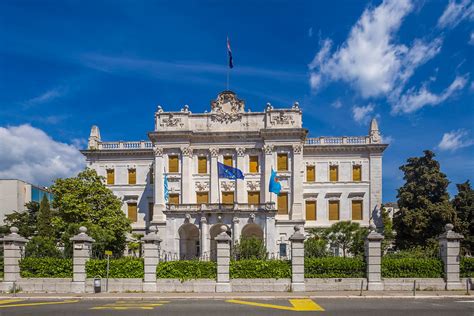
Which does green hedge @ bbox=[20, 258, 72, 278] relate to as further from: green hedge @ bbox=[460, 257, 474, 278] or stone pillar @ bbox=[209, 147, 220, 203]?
stone pillar @ bbox=[209, 147, 220, 203]

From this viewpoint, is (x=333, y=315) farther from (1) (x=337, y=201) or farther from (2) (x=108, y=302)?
(1) (x=337, y=201)

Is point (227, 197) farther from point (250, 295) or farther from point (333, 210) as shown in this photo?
point (250, 295)

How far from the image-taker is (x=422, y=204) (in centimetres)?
4469

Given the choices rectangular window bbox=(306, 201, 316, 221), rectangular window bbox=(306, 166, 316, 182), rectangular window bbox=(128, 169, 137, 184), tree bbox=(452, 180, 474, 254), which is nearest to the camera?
tree bbox=(452, 180, 474, 254)

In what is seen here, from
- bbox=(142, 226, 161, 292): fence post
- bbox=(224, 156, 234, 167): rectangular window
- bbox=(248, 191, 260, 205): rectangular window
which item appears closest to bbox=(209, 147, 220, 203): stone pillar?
bbox=(224, 156, 234, 167): rectangular window

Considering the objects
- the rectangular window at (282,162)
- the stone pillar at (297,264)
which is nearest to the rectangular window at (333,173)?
the rectangular window at (282,162)

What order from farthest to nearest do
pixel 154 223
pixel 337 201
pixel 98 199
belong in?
pixel 337 201 < pixel 154 223 < pixel 98 199

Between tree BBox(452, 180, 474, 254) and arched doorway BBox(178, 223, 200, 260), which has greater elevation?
tree BBox(452, 180, 474, 254)

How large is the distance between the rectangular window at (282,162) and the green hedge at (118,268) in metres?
27.0

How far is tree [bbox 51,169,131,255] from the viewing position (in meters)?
42.1

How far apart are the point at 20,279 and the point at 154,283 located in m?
7.14

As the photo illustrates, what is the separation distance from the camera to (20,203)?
72250 millimetres

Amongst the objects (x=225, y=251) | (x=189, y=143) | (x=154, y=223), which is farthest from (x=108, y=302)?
(x=189, y=143)

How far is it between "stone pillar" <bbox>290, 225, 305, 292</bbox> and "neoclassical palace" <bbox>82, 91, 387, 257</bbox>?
23.2 meters
